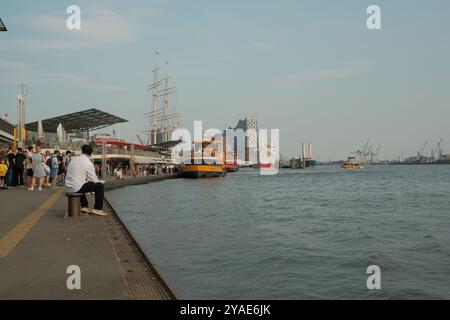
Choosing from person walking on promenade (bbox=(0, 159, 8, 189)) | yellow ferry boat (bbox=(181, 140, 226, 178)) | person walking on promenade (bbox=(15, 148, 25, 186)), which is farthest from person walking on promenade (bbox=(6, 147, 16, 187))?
yellow ferry boat (bbox=(181, 140, 226, 178))

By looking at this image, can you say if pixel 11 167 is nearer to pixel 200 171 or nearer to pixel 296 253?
pixel 296 253

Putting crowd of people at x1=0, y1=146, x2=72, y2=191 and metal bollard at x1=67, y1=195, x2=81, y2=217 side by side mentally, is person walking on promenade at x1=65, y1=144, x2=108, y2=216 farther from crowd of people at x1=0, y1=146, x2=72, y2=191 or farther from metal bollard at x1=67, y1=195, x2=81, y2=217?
crowd of people at x1=0, y1=146, x2=72, y2=191

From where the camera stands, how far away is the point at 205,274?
8.02 meters

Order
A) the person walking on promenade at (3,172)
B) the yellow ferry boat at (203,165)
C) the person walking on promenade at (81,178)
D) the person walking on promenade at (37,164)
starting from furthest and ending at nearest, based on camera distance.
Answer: the yellow ferry boat at (203,165) < the person walking on promenade at (3,172) < the person walking on promenade at (37,164) < the person walking on promenade at (81,178)

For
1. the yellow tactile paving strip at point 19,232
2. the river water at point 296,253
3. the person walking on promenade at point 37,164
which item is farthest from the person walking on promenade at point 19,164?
the yellow tactile paving strip at point 19,232

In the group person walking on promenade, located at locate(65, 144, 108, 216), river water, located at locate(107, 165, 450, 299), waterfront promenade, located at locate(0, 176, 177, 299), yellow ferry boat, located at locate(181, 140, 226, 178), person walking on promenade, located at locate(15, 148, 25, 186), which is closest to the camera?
waterfront promenade, located at locate(0, 176, 177, 299)

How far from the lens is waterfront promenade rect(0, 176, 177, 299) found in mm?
4375

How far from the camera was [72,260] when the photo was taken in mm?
5719

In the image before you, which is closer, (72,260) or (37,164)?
(72,260)

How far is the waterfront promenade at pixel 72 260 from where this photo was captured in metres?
4.38

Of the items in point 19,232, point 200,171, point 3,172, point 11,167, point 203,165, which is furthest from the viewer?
point 203,165

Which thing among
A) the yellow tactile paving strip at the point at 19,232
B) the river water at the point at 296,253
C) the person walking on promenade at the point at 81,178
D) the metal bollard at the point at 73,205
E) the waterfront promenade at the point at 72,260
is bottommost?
the river water at the point at 296,253

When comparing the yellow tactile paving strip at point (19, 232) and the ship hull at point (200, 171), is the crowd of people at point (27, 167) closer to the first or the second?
the yellow tactile paving strip at point (19, 232)

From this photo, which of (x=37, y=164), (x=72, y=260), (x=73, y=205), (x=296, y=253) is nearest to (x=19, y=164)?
(x=37, y=164)
